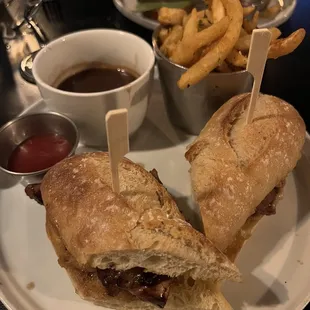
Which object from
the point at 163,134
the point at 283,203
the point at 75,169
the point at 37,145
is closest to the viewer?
the point at 75,169

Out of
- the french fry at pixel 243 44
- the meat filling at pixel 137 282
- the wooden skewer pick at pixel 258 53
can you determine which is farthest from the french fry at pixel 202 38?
the meat filling at pixel 137 282

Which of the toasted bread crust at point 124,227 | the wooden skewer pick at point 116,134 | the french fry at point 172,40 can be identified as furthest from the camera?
the french fry at point 172,40

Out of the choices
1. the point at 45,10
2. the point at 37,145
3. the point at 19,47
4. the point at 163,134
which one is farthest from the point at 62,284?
the point at 45,10

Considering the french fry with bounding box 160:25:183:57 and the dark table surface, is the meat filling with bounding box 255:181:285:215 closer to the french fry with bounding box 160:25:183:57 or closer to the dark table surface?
the dark table surface

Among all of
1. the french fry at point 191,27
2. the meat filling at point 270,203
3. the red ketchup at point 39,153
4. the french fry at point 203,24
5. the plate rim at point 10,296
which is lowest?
the meat filling at point 270,203

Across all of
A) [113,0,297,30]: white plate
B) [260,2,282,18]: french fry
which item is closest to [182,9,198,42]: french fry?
[113,0,297,30]: white plate

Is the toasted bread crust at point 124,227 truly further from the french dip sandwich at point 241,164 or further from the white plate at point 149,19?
the white plate at point 149,19

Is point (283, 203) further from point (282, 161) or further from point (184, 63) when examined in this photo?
point (184, 63)
